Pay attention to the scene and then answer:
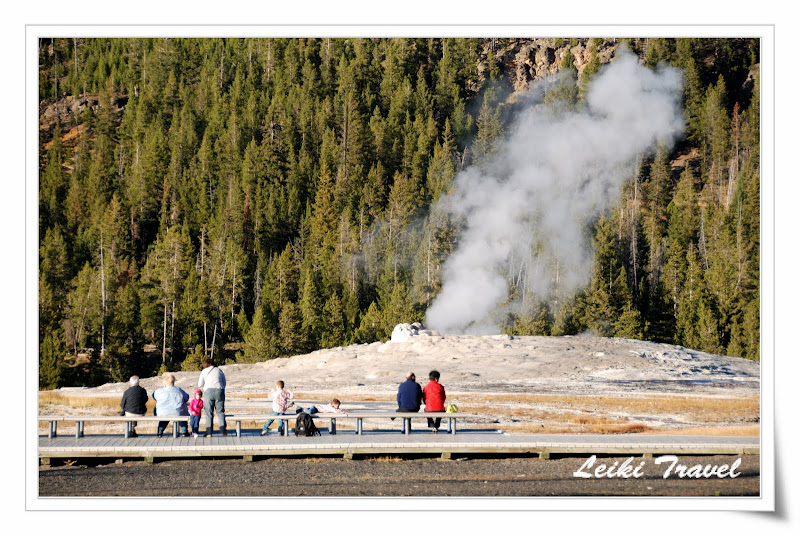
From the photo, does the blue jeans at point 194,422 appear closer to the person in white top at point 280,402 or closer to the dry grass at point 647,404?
the person in white top at point 280,402

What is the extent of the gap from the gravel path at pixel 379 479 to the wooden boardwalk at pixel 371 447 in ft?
0.36

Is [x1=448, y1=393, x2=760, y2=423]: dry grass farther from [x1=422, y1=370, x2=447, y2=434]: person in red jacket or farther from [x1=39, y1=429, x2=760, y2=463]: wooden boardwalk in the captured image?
[x1=39, y1=429, x2=760, y2=463]: wooden boardwalk

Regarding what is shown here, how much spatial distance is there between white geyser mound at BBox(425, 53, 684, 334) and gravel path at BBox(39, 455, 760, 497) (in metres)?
26.9

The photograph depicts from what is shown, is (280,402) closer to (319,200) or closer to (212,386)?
(212,386)

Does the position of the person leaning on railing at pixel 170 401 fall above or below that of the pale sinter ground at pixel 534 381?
above

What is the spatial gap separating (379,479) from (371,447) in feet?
3.41

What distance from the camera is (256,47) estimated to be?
77.1 metres

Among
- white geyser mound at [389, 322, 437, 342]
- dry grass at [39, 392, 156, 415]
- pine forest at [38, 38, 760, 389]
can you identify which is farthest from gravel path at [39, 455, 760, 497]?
pine forest at [38, 38, 760, 389]

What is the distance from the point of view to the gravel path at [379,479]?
36.2 ft

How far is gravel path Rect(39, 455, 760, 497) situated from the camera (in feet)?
36.2

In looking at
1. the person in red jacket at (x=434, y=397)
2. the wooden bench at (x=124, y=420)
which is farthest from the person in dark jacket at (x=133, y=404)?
the person in red jacket at (x=434, y=397)

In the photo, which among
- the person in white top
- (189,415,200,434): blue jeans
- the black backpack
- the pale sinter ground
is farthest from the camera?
the pale sinter ground
